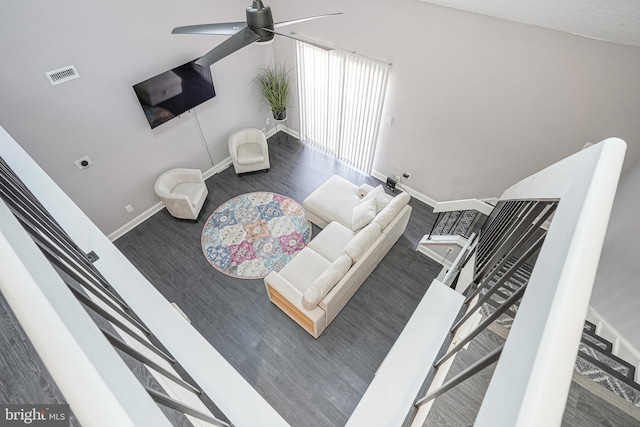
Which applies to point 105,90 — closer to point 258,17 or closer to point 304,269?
point 258,17

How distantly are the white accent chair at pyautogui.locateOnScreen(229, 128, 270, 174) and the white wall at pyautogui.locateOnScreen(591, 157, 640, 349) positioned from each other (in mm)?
4781

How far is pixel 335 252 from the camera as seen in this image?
4141mm

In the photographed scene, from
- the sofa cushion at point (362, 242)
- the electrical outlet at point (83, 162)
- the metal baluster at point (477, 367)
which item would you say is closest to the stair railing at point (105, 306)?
the metal baluster at point (477, 367)

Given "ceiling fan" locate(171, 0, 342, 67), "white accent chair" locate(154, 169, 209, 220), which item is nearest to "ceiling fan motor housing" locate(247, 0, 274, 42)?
"ceiling fan" locate(171, 0, 342, 67)

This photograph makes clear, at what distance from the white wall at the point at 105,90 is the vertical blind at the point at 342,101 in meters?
1.10

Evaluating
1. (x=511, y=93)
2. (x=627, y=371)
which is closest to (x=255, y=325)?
(x=627, y=371)

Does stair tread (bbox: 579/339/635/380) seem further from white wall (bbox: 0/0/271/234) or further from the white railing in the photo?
white wall (bbox: 0/0/271/234)

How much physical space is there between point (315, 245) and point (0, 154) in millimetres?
3129

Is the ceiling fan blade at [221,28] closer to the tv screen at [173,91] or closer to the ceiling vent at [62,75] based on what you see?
the ceiling vent at [62,75]

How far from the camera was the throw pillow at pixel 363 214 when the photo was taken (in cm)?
414

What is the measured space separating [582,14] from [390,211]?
8.19 feet

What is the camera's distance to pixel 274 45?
5.45m

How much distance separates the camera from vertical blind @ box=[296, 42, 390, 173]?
4594mm

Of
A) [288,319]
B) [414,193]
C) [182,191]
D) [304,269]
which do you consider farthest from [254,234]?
[414,193]
